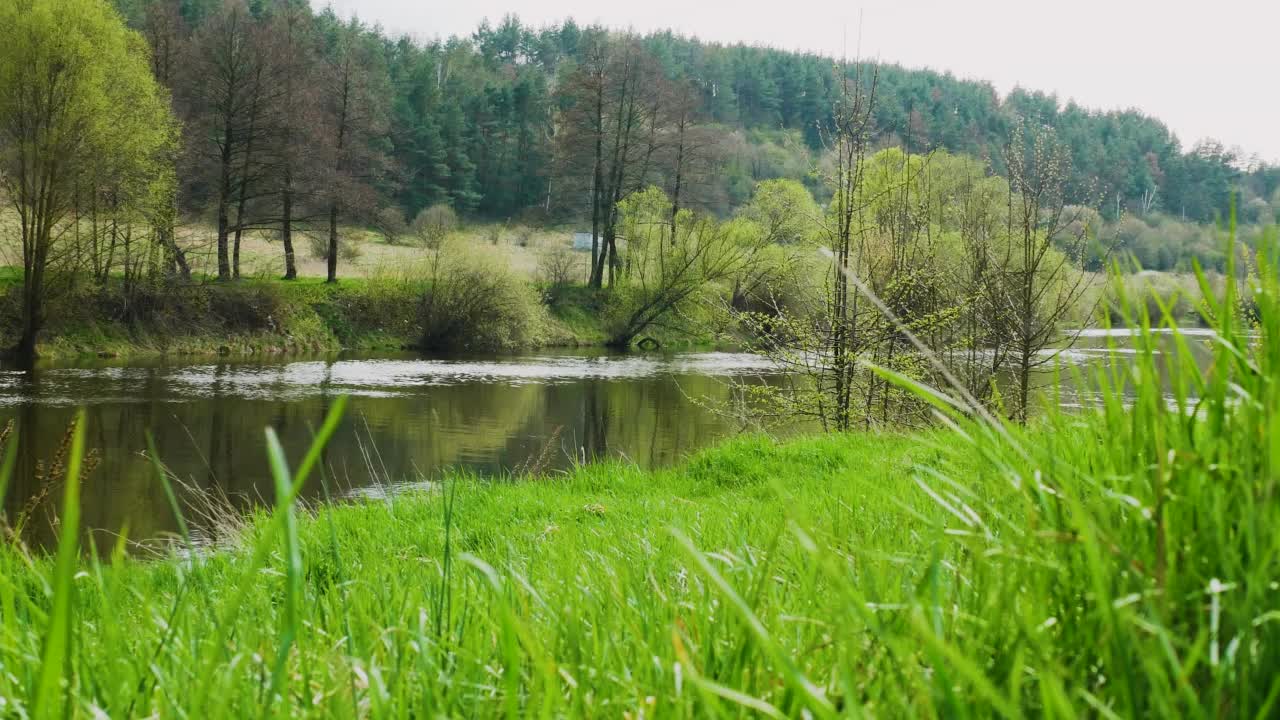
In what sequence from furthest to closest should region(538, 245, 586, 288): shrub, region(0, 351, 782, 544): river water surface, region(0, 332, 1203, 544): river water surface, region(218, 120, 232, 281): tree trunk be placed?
1. region(538, 245, 586, 288): shrub
2. region(218, 120, 232, 281): tree trunk
3. region(0, 351, 782, 544): river water surface
4. region(0, 332, 1203, 544): river water surface

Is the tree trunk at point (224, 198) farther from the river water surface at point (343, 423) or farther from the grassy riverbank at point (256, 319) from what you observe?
the river water surface at point (343, 423)

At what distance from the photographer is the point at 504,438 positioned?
663 inches

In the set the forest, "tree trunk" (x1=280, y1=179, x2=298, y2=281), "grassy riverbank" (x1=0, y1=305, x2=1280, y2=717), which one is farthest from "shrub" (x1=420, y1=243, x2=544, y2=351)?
"grassy riverbank" (x1=0, y1=305, x2=1280, y2=717)

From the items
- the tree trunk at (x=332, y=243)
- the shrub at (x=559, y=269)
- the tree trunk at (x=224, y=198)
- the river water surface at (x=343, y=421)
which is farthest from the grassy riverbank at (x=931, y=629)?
the shrub at (x=559, y=269)

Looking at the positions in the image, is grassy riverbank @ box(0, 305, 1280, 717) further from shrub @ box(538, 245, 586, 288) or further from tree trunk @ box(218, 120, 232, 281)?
shrub @ box(538, 245, 586, 288)

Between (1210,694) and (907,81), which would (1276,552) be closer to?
(1210,694)

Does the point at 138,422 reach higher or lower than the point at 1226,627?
lower

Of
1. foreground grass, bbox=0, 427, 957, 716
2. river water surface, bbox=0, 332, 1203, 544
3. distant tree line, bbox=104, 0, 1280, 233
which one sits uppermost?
distant tree line, bbox=104, 0, 1280, 233

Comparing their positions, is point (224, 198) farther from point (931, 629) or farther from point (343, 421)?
point (931, 629)

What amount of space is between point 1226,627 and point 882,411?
11.6 m

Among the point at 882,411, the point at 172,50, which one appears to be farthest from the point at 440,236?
the point at 882,411

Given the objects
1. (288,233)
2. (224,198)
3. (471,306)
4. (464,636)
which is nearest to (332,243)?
(288,233)

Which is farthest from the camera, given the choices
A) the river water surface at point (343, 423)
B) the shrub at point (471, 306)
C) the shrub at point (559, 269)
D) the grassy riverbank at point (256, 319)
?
the shrub at point (559, 269)

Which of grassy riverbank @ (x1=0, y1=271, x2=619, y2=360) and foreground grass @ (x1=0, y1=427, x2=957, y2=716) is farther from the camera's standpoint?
grassy riverbank @ (x1=0, y1=271, x2=619, y2=360)
